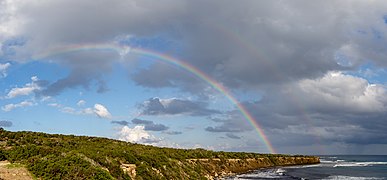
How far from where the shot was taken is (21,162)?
1312 inches

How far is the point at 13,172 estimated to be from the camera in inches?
1153

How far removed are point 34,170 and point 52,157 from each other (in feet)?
10.4

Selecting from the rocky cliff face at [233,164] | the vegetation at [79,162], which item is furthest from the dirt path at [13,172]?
the rocky cliff face at [233,164]

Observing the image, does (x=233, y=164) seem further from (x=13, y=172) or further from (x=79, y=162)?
(x=13, y=172)

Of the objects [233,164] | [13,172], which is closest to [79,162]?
[13,172]

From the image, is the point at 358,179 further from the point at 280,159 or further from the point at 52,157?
the point at 280,159

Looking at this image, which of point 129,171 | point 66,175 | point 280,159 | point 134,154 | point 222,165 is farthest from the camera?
point 280,159

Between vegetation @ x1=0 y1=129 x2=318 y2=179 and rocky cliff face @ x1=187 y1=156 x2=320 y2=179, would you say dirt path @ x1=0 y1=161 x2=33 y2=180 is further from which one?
rocky cliff face @ x1=187 y1=156 x2=320 y2=179

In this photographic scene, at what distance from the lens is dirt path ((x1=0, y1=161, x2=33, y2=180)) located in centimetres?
2789

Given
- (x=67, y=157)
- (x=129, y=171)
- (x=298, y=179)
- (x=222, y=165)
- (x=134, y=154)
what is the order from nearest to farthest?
(x=67, y=157) < (x=129, y=171) < (x=134, y=154) < (x=298, y=179) < (x=222, y=165)

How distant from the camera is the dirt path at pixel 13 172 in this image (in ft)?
91.5

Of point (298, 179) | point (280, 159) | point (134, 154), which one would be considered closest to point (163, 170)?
point (134, 154)

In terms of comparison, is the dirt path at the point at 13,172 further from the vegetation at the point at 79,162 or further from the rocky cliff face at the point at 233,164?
the rocky cliff face at the point at 233,164

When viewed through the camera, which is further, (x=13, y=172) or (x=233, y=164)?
(x=233, y=164)
